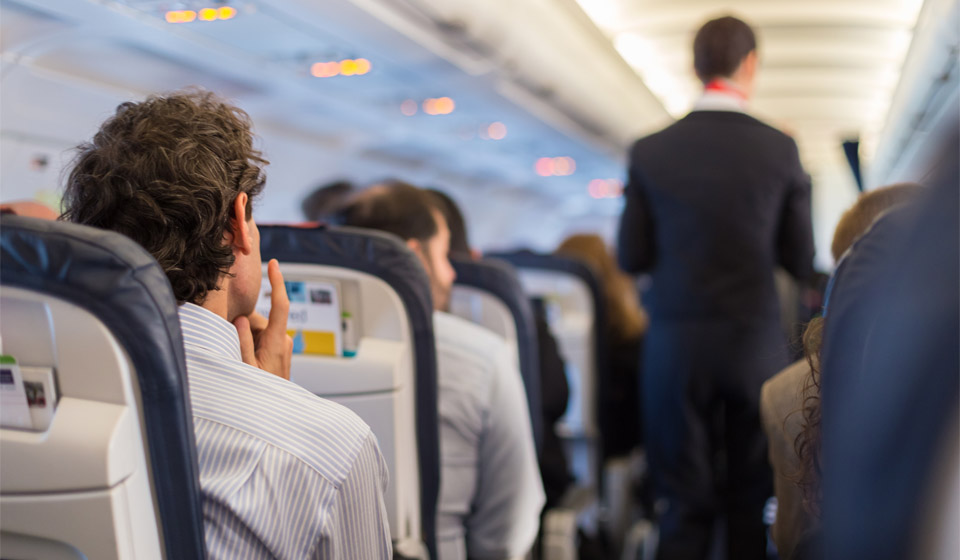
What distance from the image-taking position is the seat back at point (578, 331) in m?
3.98

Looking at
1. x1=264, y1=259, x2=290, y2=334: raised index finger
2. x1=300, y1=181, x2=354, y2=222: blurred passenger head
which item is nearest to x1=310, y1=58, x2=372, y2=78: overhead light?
x1=300, y1=181, x2=354, y2=222: blurred passenger head

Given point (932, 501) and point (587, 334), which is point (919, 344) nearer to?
point (932, 501)

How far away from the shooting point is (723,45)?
117 inches

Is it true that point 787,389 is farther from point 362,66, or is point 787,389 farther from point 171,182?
point 362,66

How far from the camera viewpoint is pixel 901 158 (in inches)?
225

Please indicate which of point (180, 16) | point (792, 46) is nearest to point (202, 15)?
point (180, 16)

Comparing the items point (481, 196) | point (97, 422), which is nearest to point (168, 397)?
point (97, 422)

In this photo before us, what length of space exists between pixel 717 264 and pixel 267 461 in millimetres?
2160

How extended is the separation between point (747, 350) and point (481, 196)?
7.13 meters

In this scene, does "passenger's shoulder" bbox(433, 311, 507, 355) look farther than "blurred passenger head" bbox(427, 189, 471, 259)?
No

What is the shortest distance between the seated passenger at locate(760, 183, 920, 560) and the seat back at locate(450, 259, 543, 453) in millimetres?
980

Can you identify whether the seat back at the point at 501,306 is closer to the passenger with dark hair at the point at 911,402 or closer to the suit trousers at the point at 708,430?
the suit trousers at the point at 708,430

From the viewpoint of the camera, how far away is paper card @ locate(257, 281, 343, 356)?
1.73 m

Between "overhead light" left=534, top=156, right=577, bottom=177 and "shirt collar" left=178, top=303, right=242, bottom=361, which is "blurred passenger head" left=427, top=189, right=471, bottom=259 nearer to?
"shirt collar" left=178, top=303, right=242, bottom=361
